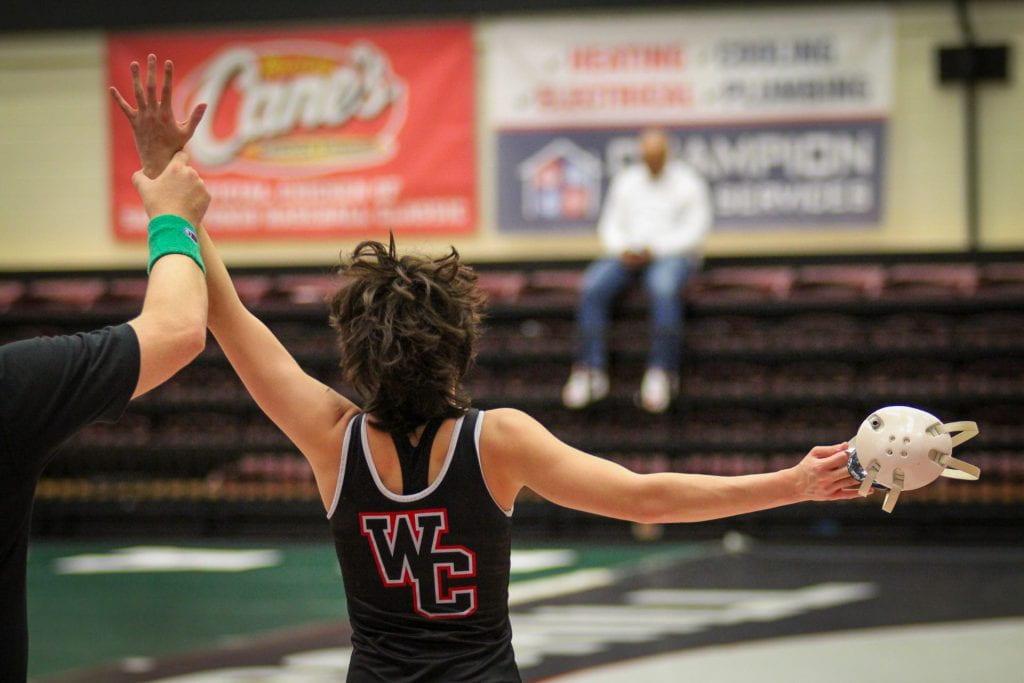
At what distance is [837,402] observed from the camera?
9.67m

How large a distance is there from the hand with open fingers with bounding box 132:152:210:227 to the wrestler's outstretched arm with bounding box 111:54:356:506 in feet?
0.18

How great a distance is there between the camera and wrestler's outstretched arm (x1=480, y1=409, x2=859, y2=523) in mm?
2189

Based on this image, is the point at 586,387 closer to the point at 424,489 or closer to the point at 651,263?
the point at 651,263

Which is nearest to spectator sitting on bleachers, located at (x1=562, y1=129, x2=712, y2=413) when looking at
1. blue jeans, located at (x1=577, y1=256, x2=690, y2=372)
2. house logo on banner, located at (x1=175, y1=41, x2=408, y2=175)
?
blue jeans, located at (x1=577, y1=256, x2=690, y2=372)

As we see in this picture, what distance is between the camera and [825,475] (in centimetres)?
218

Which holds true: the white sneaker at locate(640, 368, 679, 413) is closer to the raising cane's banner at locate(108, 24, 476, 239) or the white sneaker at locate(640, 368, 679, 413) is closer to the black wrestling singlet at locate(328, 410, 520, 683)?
the raising cane's banner at locate(108, 24, 476, 239)

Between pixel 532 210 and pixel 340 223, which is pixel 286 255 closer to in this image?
pixel 340 223

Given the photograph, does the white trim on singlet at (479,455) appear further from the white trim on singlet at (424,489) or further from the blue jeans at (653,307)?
the blue jeans at (653,307)

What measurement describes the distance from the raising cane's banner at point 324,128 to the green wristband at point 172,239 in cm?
934

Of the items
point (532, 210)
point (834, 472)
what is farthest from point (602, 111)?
point (834, 472)

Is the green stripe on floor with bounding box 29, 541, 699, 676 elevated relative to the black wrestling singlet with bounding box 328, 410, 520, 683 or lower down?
lower down

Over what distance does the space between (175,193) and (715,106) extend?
925cm

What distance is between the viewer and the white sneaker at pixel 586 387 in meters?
9.73

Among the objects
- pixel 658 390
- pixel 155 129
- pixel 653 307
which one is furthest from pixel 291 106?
pixel 155 129
